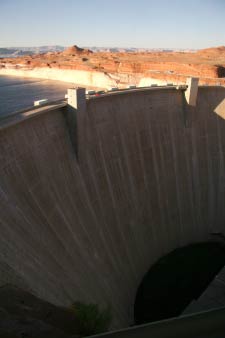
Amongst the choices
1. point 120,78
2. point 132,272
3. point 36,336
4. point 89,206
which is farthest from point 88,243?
point 120,78

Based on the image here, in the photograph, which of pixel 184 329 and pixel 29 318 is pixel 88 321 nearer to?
pixel 29 318

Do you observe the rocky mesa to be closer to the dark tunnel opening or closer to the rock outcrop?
the dark tunnel opening

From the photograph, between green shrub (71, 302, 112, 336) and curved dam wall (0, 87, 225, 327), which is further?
curved dam wall (0, 87, 225, 327)

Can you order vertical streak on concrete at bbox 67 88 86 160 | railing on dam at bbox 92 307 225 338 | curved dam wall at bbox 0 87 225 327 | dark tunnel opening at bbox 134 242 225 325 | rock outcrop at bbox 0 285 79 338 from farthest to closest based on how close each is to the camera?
1. dark tunnel opening at bbox 134 242 225 325
2. vertical streak on concrete at bbox 67 88 86 160
3. curved dam wall at bbox 0 87 225 327
4. rock outcrop at bbox 0 285 79 338
5. railing on dam at bbox 92 307 225 338

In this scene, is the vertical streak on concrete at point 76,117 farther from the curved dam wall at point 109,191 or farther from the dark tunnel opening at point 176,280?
the dark tunnel opening at point 176,280

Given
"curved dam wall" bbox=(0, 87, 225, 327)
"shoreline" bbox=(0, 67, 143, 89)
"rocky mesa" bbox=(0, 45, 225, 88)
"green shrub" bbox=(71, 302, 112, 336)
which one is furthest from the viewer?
"shoreline" bbox=(0, 67, 143, 89)

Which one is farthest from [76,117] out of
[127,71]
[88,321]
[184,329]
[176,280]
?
[127,71]

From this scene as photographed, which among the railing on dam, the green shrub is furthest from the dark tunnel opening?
the railing on dam
